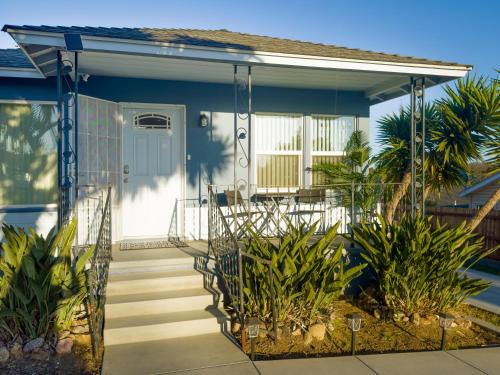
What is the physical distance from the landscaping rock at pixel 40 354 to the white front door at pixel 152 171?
338 cm

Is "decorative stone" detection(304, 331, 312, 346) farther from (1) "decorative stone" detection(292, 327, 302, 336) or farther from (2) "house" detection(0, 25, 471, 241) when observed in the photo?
(2) "house" detection(0, 25, 471, 241)

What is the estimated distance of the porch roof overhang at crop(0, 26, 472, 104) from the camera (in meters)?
5.45

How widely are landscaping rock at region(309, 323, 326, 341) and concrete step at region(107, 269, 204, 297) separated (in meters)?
1.55

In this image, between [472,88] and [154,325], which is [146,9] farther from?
[154,325]

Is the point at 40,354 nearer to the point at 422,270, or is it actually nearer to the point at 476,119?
the point at 422,270

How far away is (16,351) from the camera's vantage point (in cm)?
421

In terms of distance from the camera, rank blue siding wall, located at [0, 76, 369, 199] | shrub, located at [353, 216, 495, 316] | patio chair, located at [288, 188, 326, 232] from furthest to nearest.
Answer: patio chair, located at [288, 188, 326, 232] → blue siding wall, located at [0, 76, 369, 199] → shrub, located at [353, 216, 495, 316]

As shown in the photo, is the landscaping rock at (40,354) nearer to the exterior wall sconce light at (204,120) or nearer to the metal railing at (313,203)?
the metal railing at (313,203)

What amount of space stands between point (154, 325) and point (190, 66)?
12.8 feet

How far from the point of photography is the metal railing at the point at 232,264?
4484mm

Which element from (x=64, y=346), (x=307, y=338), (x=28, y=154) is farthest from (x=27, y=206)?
(x=307, y=338)

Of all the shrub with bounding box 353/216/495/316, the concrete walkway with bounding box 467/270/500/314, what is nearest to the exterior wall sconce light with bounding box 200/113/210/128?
the shrub with bounding box 353/216/495/316

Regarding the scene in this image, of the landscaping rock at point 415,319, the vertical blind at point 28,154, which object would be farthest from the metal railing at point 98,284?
the landscaping rock at point 415,319

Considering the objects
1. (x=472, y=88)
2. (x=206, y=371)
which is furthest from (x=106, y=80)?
(x=472, y=88)
